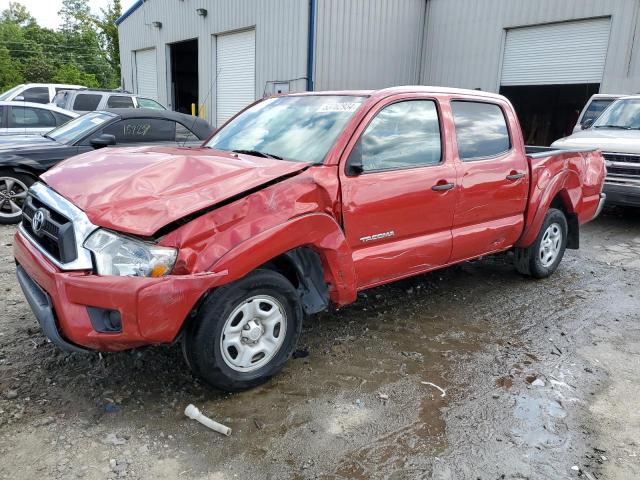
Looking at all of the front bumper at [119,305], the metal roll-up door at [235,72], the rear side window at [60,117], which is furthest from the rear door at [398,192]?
the metal roll-up door at [235,72]

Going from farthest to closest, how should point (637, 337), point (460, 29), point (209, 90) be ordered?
point (209, 90), point (460, 29), point (637, 337)

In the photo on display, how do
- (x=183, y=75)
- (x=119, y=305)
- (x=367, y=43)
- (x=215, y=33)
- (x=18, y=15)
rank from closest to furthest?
(x=119, y=305) < (x=367, y=43) < (x=215, y=33) < (x=183, y=75) < (x=18, y=15)

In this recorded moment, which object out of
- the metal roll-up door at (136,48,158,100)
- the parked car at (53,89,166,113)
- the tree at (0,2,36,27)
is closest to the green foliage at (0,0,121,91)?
the tree at (0,2,36,27)

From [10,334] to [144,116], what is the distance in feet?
14.5

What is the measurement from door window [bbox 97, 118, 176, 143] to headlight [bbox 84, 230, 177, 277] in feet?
16.6

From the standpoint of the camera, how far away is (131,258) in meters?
2.59

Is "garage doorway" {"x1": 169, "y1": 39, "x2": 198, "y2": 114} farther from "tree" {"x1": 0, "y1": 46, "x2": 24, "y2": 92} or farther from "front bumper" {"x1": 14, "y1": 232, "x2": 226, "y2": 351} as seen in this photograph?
"tree" {"x1": 0, "y1": 46, "x2": 24, "y2": 92}

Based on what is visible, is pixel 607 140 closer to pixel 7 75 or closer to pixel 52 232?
pixel 52 232

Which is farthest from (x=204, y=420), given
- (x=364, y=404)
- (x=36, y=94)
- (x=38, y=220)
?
(x=36, y=94)

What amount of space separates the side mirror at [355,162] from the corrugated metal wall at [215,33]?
39.5 feet

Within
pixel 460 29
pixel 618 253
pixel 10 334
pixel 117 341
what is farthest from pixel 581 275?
pixel 460 29

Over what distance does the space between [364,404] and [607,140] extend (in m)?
7.06

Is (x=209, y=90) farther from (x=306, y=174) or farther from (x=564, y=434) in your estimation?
(x=564, y=434)

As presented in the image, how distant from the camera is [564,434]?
284cm
